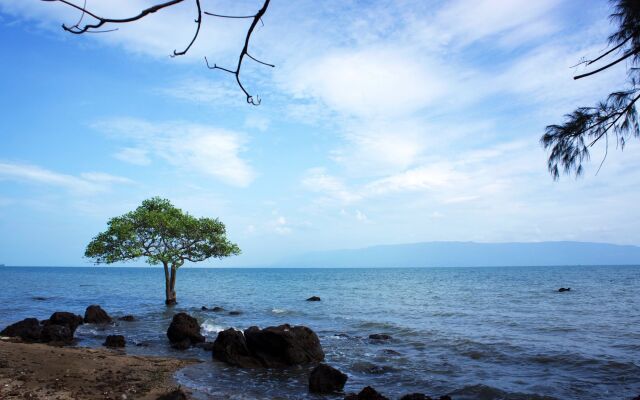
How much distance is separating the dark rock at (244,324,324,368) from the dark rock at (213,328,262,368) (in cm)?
27

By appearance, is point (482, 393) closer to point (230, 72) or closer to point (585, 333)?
point (230, 72)

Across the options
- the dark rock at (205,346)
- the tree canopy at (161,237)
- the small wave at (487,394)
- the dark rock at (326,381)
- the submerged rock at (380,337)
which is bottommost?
the submerged rock at (380,337)

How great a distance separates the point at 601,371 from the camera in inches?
645

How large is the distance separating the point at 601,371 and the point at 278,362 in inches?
464

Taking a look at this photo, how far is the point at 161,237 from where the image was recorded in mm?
34656

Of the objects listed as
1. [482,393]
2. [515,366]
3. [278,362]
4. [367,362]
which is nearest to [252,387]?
[278,362]

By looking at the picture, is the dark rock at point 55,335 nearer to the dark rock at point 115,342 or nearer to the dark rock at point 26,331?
the dark rock at point 26,331

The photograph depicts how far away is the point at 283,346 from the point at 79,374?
22.3ft

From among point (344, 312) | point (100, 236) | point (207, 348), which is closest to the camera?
point (207, 348)

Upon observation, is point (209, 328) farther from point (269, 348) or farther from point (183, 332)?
point (269, 348)

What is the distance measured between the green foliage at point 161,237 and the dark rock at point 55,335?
1272 centimetres

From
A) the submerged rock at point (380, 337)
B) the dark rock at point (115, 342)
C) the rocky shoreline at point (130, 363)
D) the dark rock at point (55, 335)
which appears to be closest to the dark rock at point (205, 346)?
the rocky shoreline at point (130, 363)

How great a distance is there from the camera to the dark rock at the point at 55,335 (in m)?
20.0

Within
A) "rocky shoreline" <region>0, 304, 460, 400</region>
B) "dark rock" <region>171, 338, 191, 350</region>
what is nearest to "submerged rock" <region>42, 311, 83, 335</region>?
"rocky shoreline" <region>0, 304, 460, 400</region>
